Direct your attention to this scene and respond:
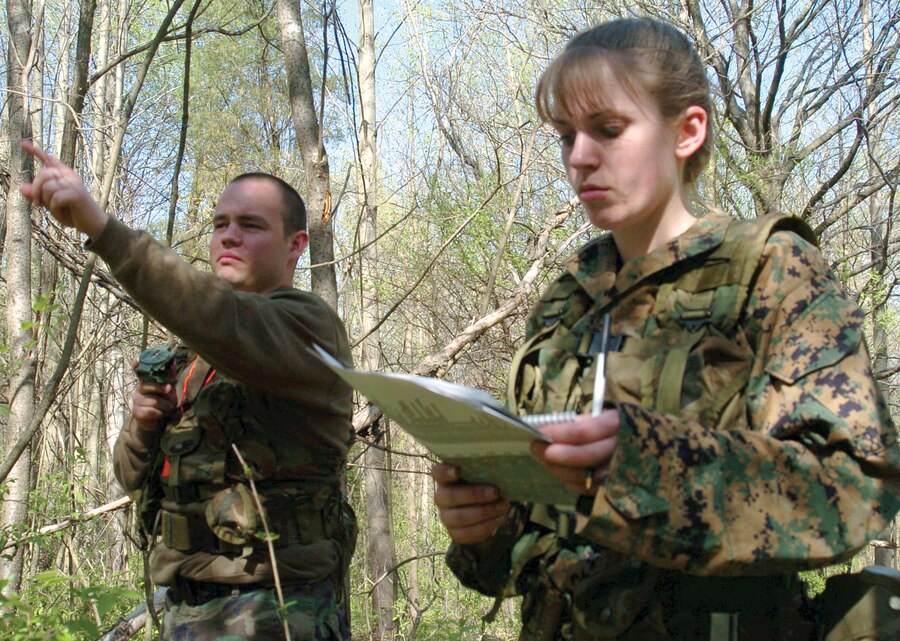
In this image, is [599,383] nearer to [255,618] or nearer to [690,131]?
[690,131]

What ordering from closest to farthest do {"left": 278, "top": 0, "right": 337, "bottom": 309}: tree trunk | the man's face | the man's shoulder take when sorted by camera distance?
the man's shoulder, the man's face, {"left": 278, "top": 0, "right": 337, "bottom": 309}: tree trunk

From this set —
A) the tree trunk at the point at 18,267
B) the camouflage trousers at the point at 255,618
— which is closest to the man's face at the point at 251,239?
the camouflage trousers at the point at 255,618

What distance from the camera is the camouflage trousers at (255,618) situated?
9.14 feet

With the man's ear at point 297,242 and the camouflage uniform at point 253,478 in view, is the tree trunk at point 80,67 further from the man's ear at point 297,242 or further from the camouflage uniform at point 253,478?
the camouflage uniform at point 253,478

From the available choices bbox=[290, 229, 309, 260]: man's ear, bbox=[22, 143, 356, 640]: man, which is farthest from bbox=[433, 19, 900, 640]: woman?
bbox=[290, 229, 309, 260]: man's ear

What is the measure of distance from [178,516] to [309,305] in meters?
0.82

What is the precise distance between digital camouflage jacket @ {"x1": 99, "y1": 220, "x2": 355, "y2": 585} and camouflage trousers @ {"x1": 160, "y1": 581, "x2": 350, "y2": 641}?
6 cm

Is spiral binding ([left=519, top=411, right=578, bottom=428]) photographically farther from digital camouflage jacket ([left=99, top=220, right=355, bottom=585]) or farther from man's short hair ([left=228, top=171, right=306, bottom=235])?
man's short hair ([left=228, top=171, right=306, bottom=235])

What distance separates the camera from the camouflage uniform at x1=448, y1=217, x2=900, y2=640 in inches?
48.6

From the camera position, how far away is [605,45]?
169 cm

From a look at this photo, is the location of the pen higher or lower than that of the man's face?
lower

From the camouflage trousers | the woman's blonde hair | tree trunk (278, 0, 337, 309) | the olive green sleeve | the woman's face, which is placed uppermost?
tree trunk (278, 0, 337, 309)

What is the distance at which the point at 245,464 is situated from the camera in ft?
8.80

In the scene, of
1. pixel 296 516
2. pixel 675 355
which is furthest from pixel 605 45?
pixel 296 516
